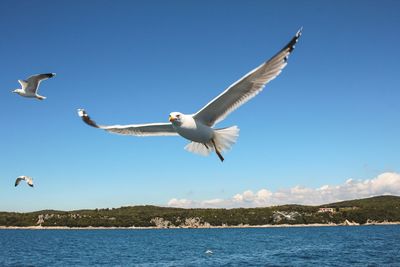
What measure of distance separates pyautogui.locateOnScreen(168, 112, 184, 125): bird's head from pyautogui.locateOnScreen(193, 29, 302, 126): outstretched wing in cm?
50

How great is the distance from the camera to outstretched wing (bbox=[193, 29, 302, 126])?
10.4 m

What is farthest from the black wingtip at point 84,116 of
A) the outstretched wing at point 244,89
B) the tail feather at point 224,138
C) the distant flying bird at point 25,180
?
the distant flying bird at point 25,180

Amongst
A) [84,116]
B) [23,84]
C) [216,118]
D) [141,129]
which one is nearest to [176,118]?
[216,118]

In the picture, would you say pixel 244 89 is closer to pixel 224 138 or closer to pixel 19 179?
pixel 224 138

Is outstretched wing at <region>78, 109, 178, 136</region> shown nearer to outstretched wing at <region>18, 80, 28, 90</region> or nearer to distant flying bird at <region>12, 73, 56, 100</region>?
distant flying bird at <region>12, 73, 56, 100</region>

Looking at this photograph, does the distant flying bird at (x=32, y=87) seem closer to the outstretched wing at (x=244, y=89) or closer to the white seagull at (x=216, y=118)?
the white seagull at (x=216, y=118)

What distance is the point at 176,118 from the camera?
37.8 ft

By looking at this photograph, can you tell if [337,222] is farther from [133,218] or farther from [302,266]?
[302,266]

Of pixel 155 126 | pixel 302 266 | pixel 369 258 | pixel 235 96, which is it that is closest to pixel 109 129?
pixel 155 126

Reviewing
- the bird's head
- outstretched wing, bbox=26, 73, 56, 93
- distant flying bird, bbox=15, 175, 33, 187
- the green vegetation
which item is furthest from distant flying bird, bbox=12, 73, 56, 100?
the green vegetation

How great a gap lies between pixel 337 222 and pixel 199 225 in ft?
174

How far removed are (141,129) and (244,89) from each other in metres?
3.63

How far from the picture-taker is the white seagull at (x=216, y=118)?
10.6 metres

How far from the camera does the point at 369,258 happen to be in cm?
4478
